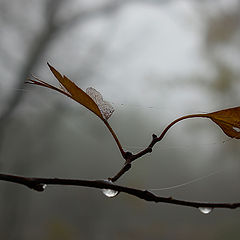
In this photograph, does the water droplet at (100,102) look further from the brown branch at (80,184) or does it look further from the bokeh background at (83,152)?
the bokeh background at (83,152)

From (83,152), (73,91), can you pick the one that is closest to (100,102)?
(73,91)

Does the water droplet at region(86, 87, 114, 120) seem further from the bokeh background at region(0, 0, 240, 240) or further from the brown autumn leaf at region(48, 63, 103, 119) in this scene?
the bokeh background at region(0, 0, 240, 240)

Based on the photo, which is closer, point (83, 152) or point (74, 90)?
point (74, 90)

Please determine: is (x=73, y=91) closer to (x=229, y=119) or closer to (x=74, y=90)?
(x=74, y=90)

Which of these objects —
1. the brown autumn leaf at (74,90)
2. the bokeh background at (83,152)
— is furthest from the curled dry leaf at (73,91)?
the bokeh background at (83,152)

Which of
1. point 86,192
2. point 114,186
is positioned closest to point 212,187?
point 86,192

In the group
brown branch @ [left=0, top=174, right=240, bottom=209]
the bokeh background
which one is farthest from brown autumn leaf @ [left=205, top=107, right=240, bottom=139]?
the bokeh background
